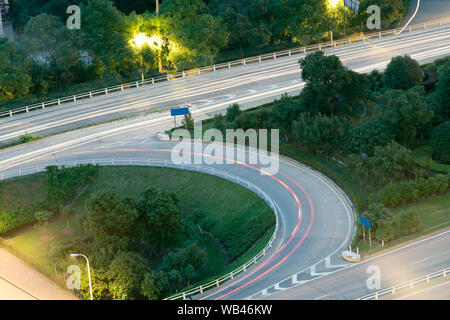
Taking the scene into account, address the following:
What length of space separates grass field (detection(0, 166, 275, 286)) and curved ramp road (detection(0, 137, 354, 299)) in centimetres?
199

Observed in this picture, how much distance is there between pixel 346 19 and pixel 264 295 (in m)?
59.7

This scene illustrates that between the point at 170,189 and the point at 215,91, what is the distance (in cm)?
2288

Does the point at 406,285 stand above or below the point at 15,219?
above

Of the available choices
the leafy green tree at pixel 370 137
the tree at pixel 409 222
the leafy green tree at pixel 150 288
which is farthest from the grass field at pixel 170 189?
the leafy green tree at pixel 370 137

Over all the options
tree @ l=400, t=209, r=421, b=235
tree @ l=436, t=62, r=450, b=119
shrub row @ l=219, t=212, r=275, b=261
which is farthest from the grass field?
tree @ l=436, t=62, r=450, b=119

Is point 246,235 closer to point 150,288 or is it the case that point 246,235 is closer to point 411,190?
point 150,288

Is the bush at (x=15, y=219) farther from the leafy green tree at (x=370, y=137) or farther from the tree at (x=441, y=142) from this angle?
the tree at (x=441, y=142)

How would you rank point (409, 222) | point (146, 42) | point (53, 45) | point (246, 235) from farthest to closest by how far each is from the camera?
point (146, 42), point (53, 45), point (246, 235), point (409, 222)

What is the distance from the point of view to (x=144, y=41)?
84625mm

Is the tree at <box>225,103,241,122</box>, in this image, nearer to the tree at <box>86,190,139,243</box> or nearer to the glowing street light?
the glowing street light

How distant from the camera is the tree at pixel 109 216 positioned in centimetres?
4897

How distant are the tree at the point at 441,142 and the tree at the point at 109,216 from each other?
25808 millimetres

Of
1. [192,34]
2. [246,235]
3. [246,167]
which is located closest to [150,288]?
[246,235]

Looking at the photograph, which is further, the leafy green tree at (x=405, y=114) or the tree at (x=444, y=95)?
the tree at (x=444, y=95)
